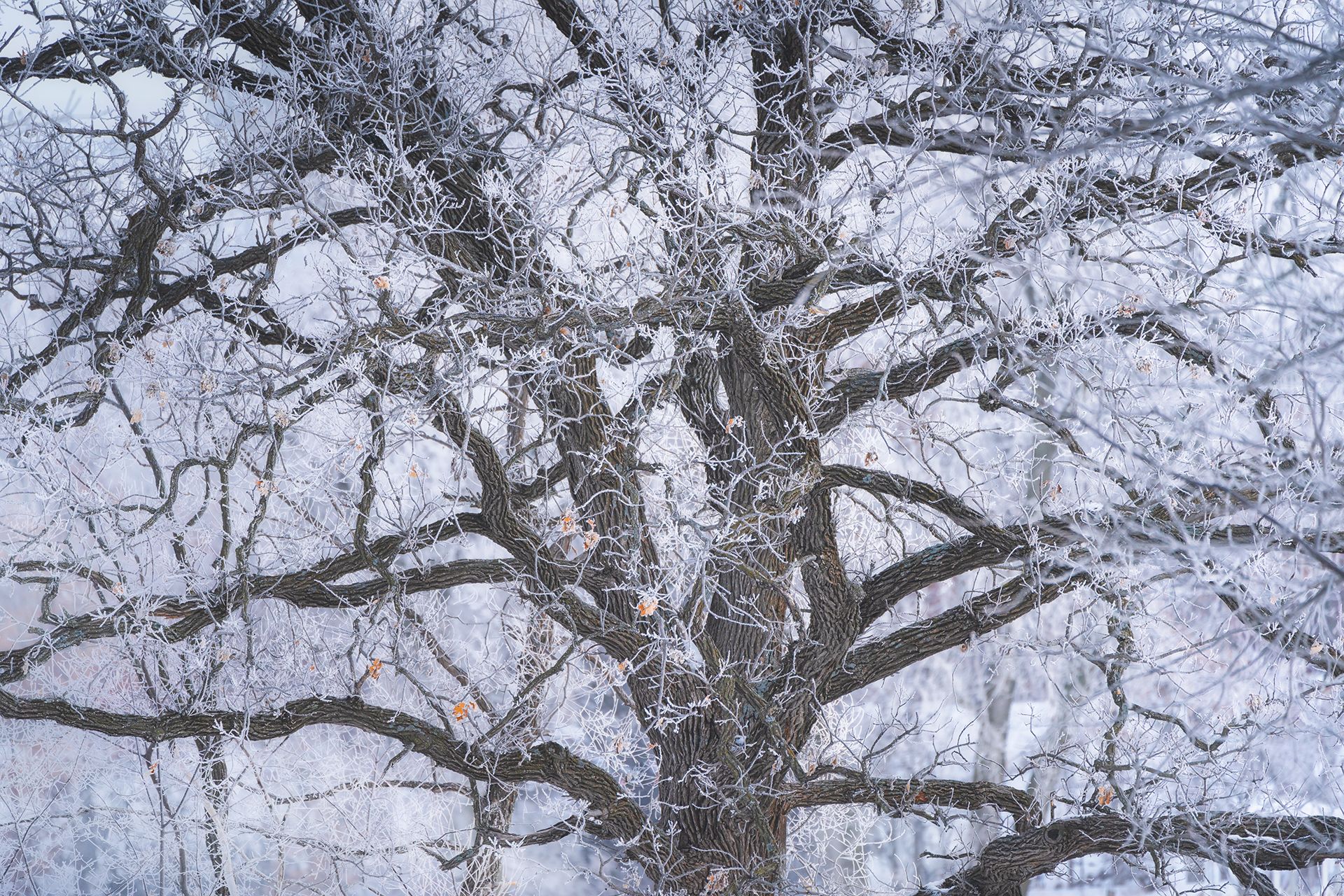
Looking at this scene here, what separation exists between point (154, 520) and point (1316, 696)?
15.0 ft

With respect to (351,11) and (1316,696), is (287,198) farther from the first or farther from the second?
(1316,696)

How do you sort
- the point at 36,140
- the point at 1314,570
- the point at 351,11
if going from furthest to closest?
the point at 36,140 → the point at 351,11 → the point at 1314,570

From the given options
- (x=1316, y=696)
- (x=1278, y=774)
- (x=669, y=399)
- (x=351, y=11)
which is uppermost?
(x=351, y=11)

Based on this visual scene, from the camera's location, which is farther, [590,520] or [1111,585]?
[590,520]

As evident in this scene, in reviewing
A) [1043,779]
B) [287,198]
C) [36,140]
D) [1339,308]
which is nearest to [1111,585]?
[1339,308]

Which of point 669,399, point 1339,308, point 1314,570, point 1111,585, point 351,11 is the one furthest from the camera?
point 669,399

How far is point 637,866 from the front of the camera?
7.58 meters

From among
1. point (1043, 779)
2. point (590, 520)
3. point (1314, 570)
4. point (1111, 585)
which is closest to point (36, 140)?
point (590, 520)

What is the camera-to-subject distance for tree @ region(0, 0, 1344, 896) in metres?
4.43

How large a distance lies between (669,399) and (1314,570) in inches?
137

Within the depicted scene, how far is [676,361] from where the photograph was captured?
17.6 feet

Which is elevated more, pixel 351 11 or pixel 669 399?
pixel 351 11

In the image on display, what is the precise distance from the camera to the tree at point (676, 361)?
4426 millimetres

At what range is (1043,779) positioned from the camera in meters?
11.4
